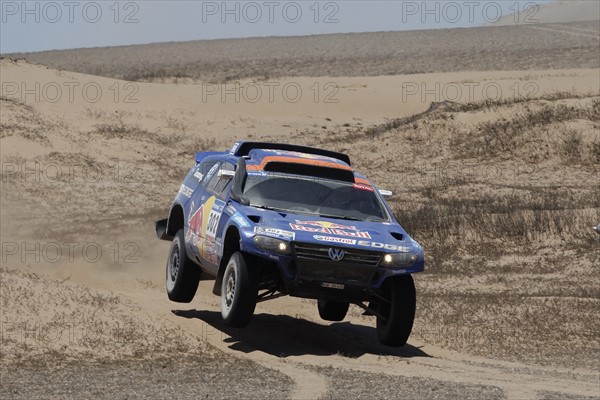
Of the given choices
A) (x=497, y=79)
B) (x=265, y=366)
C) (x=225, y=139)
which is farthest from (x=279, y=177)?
(x=497, y=79)

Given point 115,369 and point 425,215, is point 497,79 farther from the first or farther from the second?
point 115,369

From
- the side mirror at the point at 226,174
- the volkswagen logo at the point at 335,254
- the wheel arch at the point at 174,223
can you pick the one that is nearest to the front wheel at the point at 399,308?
the volkswagen logo at the point at 335,254

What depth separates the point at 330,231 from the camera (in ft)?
50.4

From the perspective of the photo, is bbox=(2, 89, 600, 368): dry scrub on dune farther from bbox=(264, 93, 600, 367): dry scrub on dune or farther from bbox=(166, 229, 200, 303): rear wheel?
bbox=(166, 229, 200, 303): rear wheel

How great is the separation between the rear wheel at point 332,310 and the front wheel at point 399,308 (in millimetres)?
2676

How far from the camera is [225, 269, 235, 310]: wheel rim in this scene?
15562 mm

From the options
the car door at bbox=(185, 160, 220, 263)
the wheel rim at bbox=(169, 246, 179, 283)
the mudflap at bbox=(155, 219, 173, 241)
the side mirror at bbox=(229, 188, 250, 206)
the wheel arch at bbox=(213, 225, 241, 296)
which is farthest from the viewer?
the mudflap at bbox=(155, 219, 173, 241)

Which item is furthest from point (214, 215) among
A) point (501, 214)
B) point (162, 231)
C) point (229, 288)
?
point (501, 214)

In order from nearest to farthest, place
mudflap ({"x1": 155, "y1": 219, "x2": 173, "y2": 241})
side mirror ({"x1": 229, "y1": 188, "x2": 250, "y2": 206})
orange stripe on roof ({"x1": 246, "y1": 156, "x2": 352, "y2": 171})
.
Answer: side mirror ({"x1": 229, "y1": 188, "x2": 250, "y2": 206}), orange stripe on roof ({"x1": 246, "y1": 156, "x2": 352, "y2": 171}), mudflap ({"x1": 155, "y1": 219, "x2": 173, "y2": 241})

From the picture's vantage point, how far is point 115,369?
15.6 metres

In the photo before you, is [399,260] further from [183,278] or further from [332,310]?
[332,310]

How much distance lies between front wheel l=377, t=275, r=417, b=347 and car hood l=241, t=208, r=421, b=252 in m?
0.52

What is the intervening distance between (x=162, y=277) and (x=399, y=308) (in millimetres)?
7563

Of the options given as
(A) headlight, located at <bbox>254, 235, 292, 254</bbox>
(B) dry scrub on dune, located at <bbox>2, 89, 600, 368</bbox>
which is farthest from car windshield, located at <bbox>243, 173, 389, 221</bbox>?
(B) dry scrub on dune, located at <bbox>2, 89, 600, 368</bbox>
